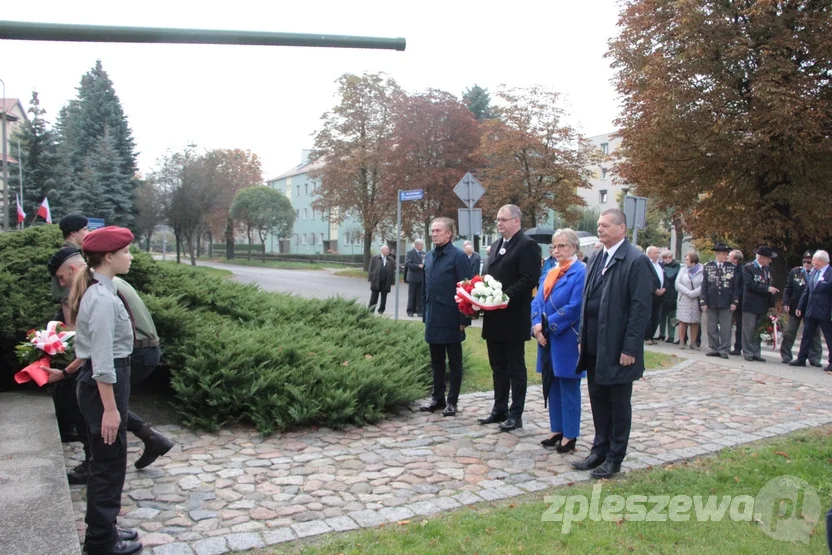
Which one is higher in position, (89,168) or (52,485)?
(89,168)

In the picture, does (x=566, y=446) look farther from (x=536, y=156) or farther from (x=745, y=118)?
(x=536, y=156)

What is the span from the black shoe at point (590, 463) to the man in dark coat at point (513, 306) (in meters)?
1.20

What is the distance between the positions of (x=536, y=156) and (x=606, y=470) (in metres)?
34.4

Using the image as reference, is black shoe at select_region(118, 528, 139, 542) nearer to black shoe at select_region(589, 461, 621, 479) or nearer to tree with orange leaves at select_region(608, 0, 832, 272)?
black shoe at select_region(589, 461, 621, 479)

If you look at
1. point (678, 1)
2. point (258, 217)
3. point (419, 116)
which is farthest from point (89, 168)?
point (678, 1)

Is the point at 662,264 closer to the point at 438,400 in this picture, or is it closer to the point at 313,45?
the point at 438,400

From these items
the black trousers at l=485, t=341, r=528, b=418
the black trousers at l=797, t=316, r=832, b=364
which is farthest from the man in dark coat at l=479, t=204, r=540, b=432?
the black trousers at l=797, t=316, r=832, b=364

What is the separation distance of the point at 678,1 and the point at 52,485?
2141 centimetres

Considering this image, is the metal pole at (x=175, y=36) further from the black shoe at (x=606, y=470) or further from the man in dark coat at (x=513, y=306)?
the black shoe at (x=606, y=470)

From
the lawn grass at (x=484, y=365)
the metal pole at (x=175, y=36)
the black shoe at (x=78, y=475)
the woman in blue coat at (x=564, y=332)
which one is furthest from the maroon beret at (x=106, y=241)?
the lawn grass at (x=484, y=365)

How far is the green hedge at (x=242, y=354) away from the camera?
6453mm

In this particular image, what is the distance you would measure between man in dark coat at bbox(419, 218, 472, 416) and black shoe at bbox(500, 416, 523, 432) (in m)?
0.70

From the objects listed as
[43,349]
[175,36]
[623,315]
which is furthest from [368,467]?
[175,36]

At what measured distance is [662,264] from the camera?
14078mm
